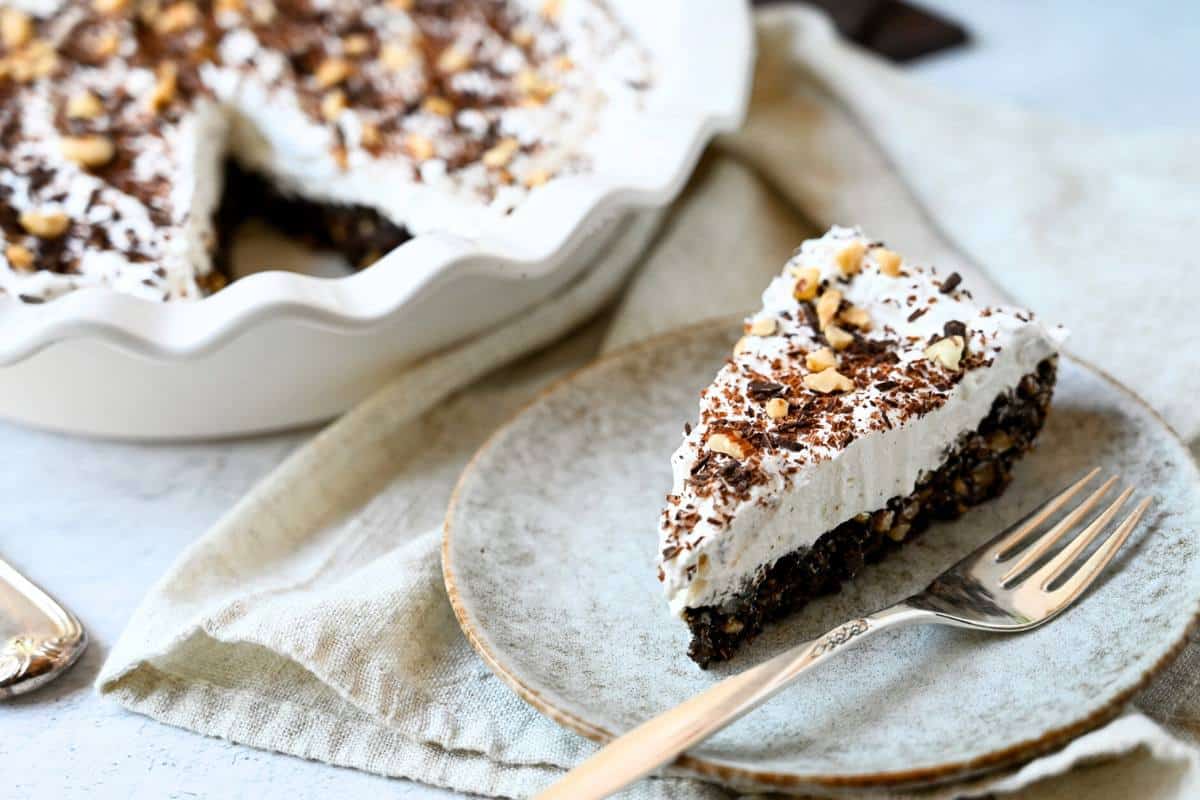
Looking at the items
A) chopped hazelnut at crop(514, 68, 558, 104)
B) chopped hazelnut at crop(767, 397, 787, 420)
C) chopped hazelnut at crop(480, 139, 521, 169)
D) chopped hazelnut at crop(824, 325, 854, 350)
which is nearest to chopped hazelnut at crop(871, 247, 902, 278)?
chopped hazelnut at crop(824, 325, 854, 350)

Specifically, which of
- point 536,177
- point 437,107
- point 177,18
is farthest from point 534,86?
point 177,18

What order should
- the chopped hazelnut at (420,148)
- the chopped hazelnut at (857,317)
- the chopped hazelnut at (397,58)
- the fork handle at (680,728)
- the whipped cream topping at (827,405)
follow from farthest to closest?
the chopped hazelnut at (397,58)
the chopped hazelnut at (420,148)
the chopped hazelnut at (857,317)
the whipped cream topping at (827,405)
the fork handle at (680,728)

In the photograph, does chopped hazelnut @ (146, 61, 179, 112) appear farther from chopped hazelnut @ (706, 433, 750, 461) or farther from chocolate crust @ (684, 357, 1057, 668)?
chocolate crust @ (684, 357, 1057, 668)

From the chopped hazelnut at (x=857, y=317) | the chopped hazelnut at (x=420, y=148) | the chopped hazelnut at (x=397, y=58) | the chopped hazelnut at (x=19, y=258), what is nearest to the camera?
the chopped hazelnut at (x=857, y=317)

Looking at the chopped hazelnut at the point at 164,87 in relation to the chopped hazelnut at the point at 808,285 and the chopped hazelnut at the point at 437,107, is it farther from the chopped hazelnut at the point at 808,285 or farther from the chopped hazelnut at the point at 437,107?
the chopped hazelnut at the point at 808,285

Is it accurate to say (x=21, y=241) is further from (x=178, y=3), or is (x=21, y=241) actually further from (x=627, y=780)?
(x=627, y=780)

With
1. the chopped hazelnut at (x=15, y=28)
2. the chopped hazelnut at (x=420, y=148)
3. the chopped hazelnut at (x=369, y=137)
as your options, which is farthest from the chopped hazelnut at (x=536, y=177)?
the chopped hazelnut at (x=15, y=28)
